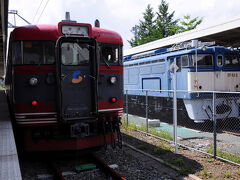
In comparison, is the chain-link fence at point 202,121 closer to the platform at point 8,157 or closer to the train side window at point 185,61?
the train side window at point 185,61

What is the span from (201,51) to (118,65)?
17.4ft

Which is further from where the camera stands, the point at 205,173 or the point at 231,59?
the point at 231,59

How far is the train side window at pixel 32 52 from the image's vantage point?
5.88 m

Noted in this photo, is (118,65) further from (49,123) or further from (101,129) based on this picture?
(49,123)

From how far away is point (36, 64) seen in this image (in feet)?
19.3

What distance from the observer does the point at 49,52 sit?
235 inches

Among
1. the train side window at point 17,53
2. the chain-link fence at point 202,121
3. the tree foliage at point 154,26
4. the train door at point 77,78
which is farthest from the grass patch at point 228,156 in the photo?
the tree foliage at point 154,26

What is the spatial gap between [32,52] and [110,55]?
1836 mm

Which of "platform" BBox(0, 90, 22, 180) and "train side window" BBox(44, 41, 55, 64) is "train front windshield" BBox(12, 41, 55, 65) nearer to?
"train side window" BBox(44, 41, 55, 64)

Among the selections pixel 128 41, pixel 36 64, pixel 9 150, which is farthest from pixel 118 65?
pixel 128 41

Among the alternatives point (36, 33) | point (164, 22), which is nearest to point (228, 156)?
point (36, 33)

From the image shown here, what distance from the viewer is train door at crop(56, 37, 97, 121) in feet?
19.0

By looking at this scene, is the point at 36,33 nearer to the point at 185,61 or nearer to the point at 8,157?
the point at 8,157

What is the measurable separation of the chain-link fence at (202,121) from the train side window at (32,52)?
12.3 ft
